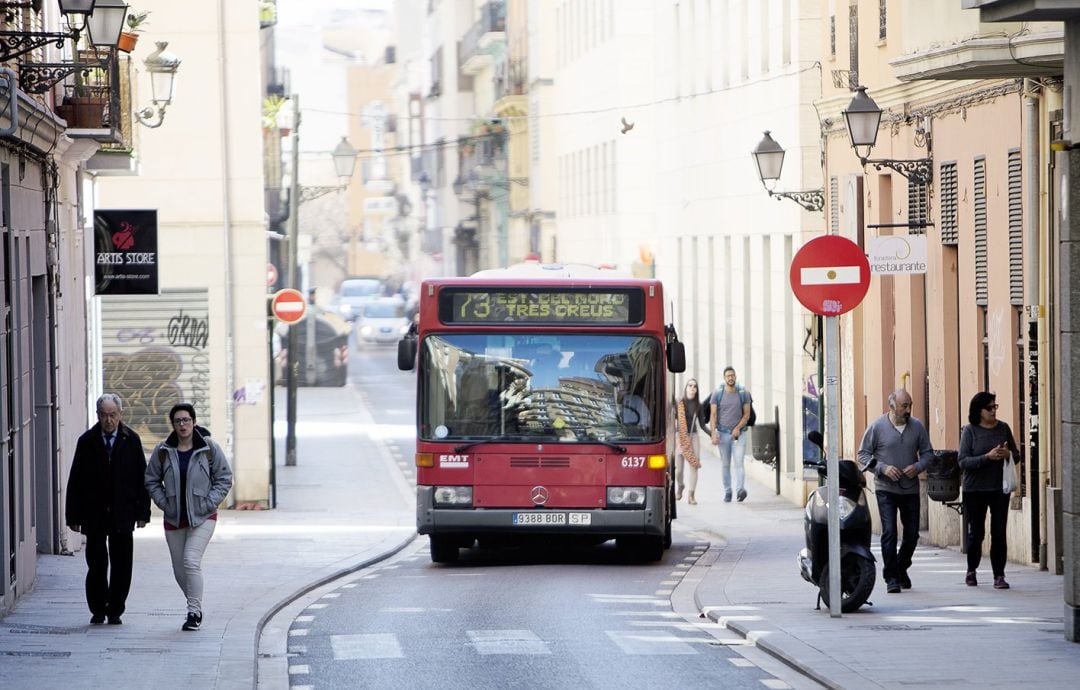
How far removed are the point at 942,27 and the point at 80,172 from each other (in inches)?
440

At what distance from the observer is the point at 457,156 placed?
297 feet

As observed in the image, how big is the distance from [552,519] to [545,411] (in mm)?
1029

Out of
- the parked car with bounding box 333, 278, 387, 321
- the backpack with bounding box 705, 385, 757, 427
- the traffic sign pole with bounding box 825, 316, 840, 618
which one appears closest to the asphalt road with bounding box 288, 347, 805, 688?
the traffic sign pole with bounding box 825, 316, 840, 618

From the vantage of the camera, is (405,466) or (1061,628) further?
(405,466)

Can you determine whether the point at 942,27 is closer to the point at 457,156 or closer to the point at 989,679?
the point at 989,679

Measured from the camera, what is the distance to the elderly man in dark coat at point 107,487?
15.9 metres

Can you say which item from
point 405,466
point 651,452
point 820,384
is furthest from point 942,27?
point 405,466

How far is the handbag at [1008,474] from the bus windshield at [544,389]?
4.16 meters

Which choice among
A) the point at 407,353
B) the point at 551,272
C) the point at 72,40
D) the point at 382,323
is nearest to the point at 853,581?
the point at 407,353

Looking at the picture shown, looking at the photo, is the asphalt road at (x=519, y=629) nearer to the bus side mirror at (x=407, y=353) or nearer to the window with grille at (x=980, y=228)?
the bus side mirror at (x=407, y=353)

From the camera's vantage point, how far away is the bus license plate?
21.2 meters

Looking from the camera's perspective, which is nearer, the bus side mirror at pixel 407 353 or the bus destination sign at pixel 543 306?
the bus side mirror at pixel 407 353

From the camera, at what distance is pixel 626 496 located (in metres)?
21.2

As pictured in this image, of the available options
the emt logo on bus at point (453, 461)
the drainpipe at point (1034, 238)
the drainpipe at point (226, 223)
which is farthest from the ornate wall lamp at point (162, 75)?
the drainpipe at point (1034, 238)
